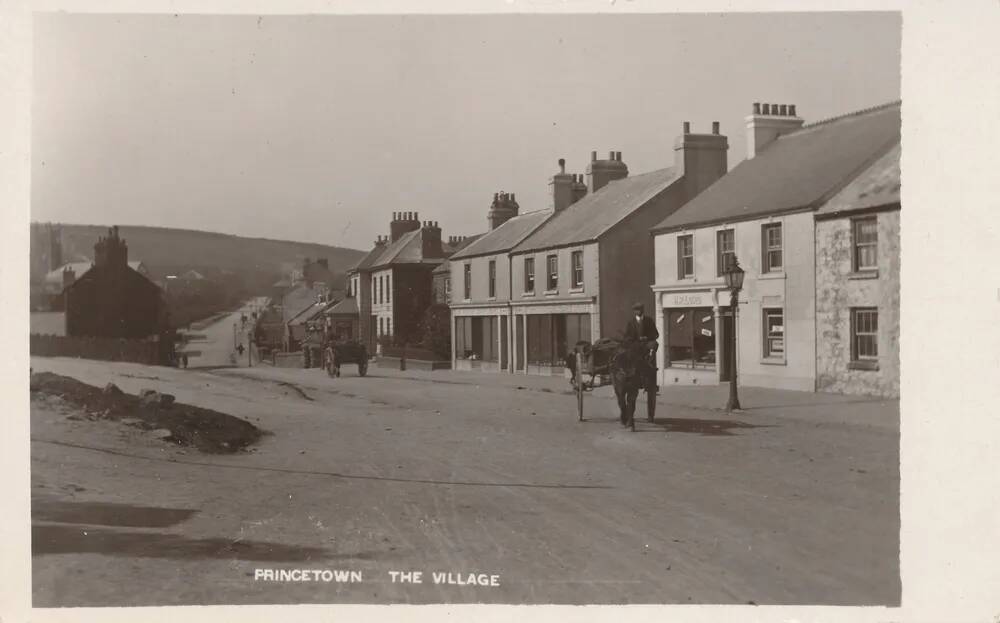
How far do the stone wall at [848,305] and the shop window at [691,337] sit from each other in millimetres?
1445

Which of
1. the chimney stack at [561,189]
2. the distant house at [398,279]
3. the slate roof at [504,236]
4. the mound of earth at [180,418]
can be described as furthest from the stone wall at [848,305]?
the mound of earth at [180,418]

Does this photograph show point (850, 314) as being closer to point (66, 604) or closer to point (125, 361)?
point (125, 361)

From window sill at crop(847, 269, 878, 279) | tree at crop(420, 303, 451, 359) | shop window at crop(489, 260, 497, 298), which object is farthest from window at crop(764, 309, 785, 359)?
tree at crop(420, 303, 451, 359)

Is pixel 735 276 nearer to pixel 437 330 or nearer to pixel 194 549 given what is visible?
pixel 437 330

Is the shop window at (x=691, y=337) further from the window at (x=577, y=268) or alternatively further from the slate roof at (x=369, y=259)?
the slate roof at (x=369, y=259)

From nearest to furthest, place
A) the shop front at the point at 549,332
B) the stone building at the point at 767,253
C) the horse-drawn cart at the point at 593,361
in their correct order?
the stone building at the point at 767,253 < the horse-drawn cart at the point at 593,361 < the shop front at the point at 549,332

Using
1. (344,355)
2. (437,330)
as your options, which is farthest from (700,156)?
(344,355)

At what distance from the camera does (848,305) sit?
631 centimetres

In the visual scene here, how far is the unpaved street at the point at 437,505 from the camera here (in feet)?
17.4

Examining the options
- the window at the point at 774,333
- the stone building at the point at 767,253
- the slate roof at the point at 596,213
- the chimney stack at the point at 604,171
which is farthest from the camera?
the slate roof at the point at 596,213

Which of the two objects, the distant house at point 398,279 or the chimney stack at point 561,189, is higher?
the chimney stack at point 561,189

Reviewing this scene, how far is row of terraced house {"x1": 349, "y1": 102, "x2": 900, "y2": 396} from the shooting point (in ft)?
20.8

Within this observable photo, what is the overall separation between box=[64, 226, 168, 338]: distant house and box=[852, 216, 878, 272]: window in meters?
5.75

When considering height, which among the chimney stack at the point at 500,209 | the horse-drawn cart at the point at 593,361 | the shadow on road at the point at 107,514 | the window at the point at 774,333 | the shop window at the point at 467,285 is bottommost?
the shadow on road at the point at 107,514
